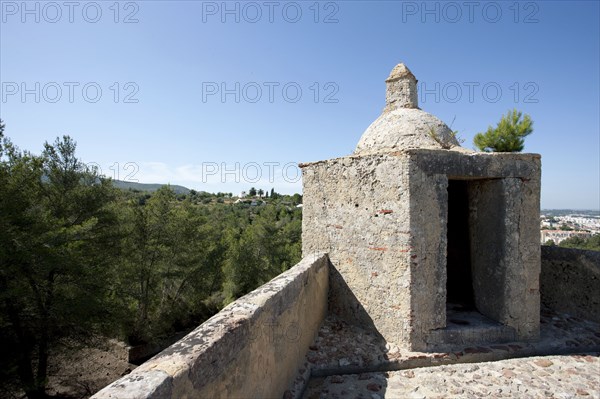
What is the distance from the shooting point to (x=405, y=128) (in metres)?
5.73

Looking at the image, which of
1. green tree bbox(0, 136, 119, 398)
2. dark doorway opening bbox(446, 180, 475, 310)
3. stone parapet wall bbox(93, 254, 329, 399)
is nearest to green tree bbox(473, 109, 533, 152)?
dark doorway opening bbox(446, 180, 475, 310)

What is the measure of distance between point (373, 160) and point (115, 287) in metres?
13.3

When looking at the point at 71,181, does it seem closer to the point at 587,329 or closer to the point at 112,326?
the point at 112,326

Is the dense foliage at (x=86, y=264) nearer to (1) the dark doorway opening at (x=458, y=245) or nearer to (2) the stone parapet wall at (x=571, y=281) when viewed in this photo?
(1) the dark doorway opening at (x=458, y=245)

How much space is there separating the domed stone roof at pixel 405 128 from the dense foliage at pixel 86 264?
30.0ft

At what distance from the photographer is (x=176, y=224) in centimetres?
1638

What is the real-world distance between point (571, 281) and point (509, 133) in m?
3.06

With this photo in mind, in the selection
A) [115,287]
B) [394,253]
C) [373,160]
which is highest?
[373,160]

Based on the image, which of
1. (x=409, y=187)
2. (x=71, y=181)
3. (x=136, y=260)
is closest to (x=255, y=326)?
(x=409, y=187)

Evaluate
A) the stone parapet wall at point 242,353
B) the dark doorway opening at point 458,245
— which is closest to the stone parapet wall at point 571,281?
the dark doorway opening at point 458,245

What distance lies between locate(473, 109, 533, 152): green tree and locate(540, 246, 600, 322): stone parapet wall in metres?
2.16

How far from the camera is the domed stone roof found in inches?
216

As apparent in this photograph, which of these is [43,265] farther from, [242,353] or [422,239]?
[422,239]

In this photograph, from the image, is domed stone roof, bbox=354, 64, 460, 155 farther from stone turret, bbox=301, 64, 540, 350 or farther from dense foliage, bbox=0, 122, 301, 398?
dense foliage, bbox=0, 122, 301, 398
